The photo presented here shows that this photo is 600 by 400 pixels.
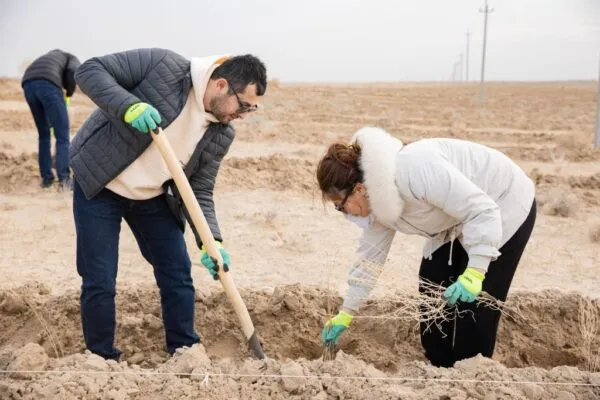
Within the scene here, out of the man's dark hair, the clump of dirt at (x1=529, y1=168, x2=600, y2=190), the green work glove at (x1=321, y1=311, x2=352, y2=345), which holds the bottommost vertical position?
the clump of dirt at (x1=529, y1=168, x2=600, y2=190)

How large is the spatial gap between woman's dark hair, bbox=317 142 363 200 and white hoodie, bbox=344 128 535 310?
0.05m

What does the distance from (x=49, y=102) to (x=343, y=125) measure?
11342 mm

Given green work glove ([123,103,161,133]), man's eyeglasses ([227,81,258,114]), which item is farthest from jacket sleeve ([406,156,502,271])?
green work glove ([123,103,161,133])

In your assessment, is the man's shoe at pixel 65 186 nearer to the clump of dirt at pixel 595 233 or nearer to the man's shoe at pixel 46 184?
the man's shoe at pixel 46 184

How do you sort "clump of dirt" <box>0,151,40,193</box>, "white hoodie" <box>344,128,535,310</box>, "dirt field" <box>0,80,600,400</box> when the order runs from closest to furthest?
"dirt field" <box>0,80,600,400</box> → "white hoodie" <box>344,128,535,310</box> → "clump of dirt" <box>0,151,40,193</box>

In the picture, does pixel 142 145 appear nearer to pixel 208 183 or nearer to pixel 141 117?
pixel 141 117

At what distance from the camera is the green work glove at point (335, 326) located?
3.51 metres

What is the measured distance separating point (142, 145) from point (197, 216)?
43 cm

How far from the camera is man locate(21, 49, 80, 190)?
24.8 feet

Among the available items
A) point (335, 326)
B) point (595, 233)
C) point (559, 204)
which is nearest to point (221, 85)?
point (335, 326)

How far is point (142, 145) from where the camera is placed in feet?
10.3

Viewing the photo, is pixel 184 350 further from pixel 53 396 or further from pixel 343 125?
pixel 343 125

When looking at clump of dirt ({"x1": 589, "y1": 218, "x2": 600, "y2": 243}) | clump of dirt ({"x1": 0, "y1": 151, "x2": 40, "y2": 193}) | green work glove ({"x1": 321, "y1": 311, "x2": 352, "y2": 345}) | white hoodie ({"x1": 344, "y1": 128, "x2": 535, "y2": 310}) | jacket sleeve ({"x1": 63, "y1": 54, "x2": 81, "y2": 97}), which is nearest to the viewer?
white hoodie ({"x1": 344, "y1": 128, "x2": 535, "y2": 310})

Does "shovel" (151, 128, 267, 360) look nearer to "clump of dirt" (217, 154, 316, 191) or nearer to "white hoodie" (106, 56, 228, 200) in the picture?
"white hoodie" (106, 56, 228, 200)
